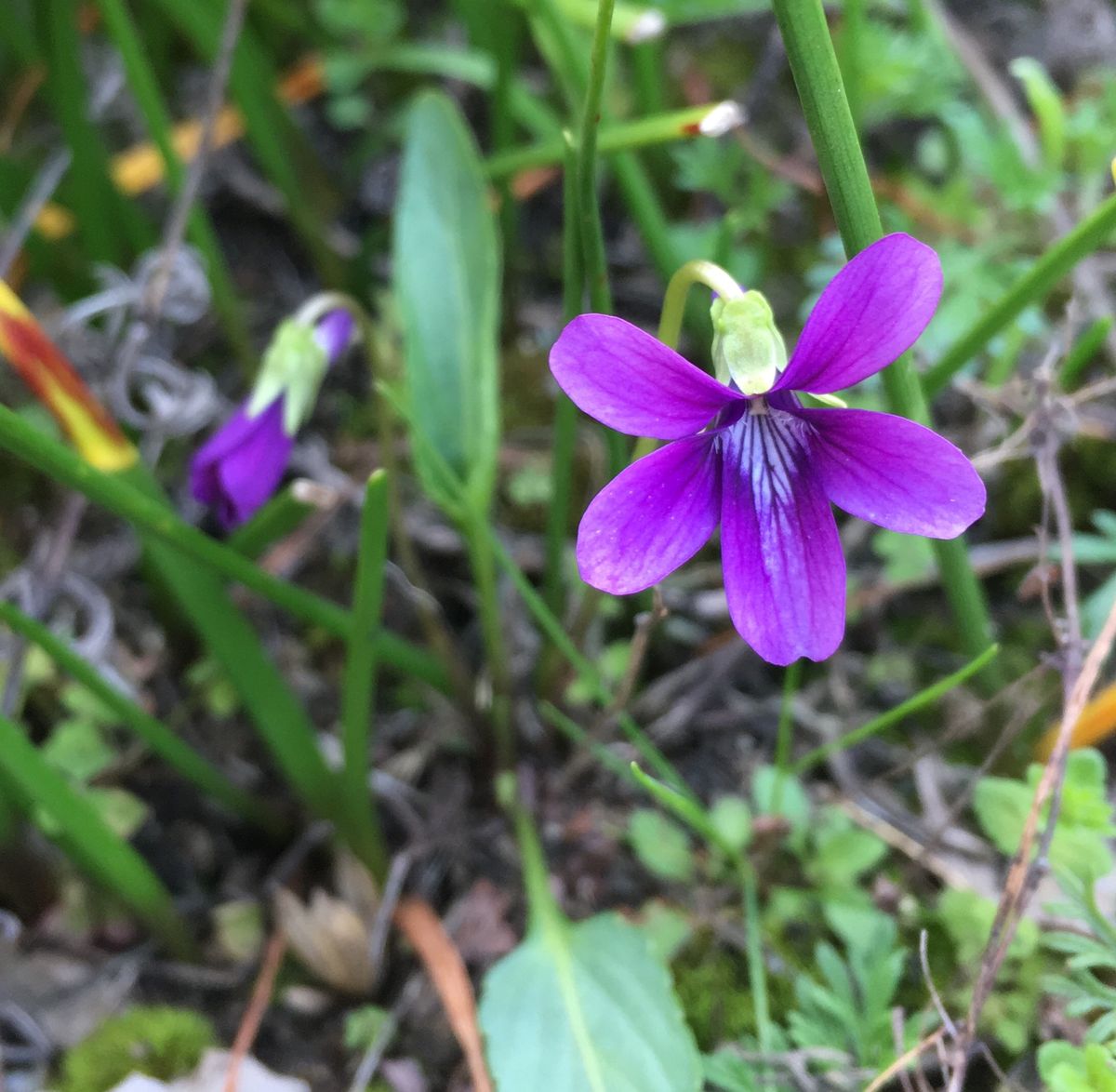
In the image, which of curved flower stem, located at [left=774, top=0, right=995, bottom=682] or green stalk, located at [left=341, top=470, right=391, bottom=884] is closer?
curved flower stem, located at [left=774, top=0, right=995, bottom=682]

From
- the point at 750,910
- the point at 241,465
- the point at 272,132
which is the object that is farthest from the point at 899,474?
the point at 272,132

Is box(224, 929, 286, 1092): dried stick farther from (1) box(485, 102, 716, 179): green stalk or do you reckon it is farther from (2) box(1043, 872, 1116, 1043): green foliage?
(1) box(485, 102, 716, 179): green stalk

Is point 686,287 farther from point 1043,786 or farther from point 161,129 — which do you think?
point 161,129

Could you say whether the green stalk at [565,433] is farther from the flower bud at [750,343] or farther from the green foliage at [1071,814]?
the green foliage at [1071,814]

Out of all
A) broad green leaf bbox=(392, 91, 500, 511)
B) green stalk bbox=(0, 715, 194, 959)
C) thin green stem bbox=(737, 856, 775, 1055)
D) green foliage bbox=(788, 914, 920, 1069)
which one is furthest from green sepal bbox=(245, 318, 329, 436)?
green foliage bbox=(788, 914, 920, 1069)

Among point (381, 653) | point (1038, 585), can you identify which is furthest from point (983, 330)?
point (381, 653)

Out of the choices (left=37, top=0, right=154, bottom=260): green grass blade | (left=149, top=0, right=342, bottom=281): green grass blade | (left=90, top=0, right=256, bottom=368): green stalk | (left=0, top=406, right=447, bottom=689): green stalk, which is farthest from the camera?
(left=149, top=0, right=342, bottom=281): green grass blade

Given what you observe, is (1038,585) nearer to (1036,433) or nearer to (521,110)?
(1036,433)
